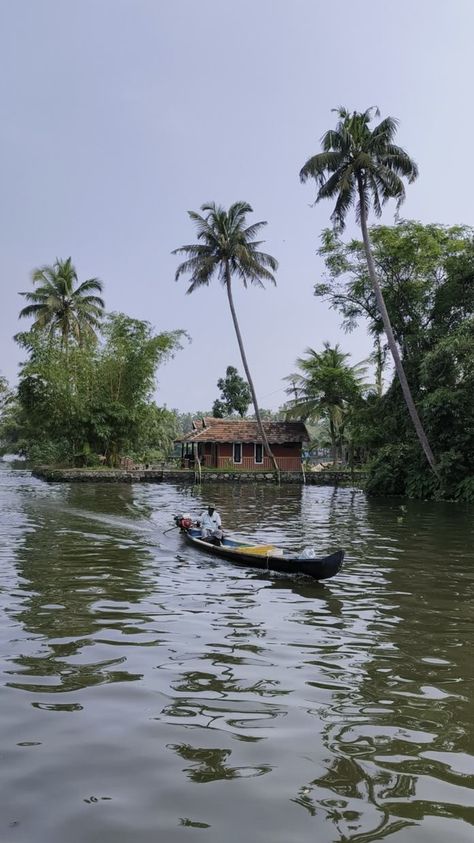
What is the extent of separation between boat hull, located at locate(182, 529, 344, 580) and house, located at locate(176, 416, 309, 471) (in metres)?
33.8

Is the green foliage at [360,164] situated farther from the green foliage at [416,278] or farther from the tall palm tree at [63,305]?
the tall palm tree at [63,305]

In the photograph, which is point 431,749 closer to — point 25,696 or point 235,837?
point 235,837

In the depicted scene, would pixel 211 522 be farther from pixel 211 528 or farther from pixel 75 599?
pixel 75 599

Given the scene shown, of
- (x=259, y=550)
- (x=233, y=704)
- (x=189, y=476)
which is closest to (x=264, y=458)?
(x=189, y=476)

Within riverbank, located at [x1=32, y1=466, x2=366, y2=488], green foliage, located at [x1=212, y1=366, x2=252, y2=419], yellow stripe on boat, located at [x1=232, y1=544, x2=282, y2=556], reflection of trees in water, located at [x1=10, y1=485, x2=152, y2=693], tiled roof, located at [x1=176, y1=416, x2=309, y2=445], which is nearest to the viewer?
reflection of trees in water, located at [x1=10, y1=485, x2=152, y2=693]

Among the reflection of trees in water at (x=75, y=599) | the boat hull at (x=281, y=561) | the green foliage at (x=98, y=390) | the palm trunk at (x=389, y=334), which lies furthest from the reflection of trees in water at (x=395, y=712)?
the green foliage at (x=98, y=390)

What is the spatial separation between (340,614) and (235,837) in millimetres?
5600

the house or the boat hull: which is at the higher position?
the house

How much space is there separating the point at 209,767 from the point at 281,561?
22.0 feet

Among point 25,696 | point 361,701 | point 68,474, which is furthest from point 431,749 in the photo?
point 68,474

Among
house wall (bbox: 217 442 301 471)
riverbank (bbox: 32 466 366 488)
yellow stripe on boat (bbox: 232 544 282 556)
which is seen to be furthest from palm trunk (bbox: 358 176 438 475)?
house wall (bbox: 217 442 301 471)

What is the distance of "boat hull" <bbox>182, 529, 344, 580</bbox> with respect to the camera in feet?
34.5

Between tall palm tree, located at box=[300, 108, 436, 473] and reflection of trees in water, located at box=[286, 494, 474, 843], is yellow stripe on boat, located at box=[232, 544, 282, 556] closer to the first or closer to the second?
reflection of trees in water, located at box=[286, 494, 474, 843]

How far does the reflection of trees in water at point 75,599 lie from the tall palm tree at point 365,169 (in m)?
16.9
